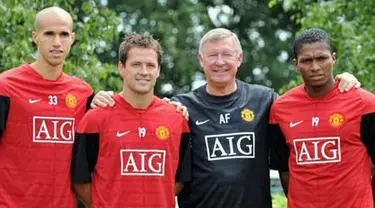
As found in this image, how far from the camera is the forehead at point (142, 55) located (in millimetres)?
7609

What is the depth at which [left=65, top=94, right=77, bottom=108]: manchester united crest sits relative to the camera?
766 centimetres

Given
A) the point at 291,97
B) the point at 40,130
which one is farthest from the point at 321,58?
the point at 40,130

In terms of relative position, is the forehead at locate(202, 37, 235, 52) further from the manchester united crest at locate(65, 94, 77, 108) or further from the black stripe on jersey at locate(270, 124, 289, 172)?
the manchester united crest at locate(65, 94, 77, 108)

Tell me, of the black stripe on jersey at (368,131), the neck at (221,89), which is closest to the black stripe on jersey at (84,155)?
the neck at (221,89)

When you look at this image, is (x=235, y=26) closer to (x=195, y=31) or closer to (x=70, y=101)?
(x=195, y=31)

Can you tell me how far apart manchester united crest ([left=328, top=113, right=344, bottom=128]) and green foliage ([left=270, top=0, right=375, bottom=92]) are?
529 cm

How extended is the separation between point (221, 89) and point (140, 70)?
0.69m

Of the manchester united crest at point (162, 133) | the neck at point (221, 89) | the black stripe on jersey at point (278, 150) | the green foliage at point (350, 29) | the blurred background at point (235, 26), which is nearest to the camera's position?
the manchester united crest at point (162, 133)

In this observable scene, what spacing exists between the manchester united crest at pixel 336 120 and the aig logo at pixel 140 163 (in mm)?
1198

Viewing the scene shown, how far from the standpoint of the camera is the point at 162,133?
7602 millimetres

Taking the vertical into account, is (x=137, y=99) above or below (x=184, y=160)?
above

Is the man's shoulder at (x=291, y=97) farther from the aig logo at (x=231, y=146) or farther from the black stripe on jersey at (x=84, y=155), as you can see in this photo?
the black stripe on jersey at (x=84, y=155)

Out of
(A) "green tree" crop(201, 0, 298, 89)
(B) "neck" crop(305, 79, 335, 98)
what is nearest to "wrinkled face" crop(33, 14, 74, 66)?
(B) "neck" crop(305, 79, 335, 98)

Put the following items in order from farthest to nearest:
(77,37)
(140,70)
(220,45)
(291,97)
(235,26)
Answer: (235,26) < (77,37) < (220,45) < (291,97) < (140,70)
